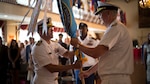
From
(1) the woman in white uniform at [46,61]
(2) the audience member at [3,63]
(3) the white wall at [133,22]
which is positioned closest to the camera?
(1) the woman in white uniform at [46,61]

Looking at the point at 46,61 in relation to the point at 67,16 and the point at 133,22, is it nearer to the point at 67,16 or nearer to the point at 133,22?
the point at 67,16

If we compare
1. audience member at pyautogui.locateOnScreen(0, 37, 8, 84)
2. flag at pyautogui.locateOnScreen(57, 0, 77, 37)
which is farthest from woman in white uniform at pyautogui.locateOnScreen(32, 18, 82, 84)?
audience member at pyautogui.locateOnScreen(0, 37, 8, 84)

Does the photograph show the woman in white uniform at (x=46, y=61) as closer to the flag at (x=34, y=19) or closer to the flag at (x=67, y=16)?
the flag at (x=34, y=19)

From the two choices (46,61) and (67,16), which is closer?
(67,16)

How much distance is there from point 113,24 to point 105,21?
10 centimetres

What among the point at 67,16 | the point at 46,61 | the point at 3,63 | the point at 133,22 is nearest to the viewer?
the point at 67,16

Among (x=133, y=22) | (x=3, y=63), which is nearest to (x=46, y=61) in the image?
(x=3, y=63)

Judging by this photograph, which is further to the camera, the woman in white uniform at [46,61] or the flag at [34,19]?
the woman in white uniform at [46,61]

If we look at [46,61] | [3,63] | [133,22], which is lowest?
[3,63]

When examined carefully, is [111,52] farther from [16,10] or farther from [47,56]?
[16,10]

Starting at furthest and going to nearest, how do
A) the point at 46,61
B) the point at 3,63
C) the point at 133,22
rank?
the point at 133,22
the point at 3,63
the point at 46,61

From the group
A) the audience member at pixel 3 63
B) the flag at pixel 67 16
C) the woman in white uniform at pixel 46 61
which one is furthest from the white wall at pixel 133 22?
the flag at pixel 67 16

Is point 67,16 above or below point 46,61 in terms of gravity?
above

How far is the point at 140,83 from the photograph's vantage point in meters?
7.32
